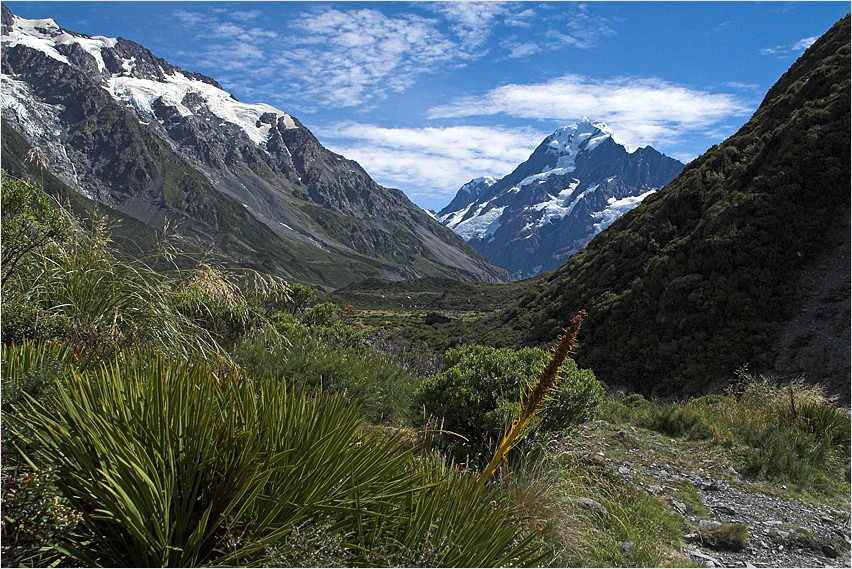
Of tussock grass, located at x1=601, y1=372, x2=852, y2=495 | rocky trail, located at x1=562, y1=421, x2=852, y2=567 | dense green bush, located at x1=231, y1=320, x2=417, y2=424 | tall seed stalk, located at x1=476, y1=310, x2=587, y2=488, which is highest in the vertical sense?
tall seed stalk, located at x1=476, y1=310, x2=587, y2=488

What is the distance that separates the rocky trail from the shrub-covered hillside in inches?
393

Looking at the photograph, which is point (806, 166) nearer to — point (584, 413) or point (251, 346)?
point (584, 413)

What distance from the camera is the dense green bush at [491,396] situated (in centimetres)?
531

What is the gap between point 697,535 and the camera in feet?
15.4

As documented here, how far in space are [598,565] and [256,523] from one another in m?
2.47

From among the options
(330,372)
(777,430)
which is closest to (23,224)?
(330,372)

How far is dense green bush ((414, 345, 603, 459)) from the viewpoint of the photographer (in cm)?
531

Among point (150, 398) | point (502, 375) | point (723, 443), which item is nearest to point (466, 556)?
point (150, 398)

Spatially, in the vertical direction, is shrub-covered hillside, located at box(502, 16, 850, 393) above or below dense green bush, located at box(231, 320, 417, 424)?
above

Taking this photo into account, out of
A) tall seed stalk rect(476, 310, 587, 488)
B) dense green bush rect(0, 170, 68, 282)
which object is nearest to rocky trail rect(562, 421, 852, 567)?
tall seed stalk rect(476, 310, 587, 488)

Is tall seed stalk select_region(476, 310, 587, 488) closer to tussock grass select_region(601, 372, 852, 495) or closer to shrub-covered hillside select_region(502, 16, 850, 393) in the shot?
tussock grass select_region(601, 372, 852, 495)

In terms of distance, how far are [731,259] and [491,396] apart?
16.2 meters

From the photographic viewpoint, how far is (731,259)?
18500mm

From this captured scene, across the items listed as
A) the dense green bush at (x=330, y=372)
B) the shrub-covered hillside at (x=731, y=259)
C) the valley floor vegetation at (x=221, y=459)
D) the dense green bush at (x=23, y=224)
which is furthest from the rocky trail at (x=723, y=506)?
the shrub-covered hillside at (x=731, y=259)
